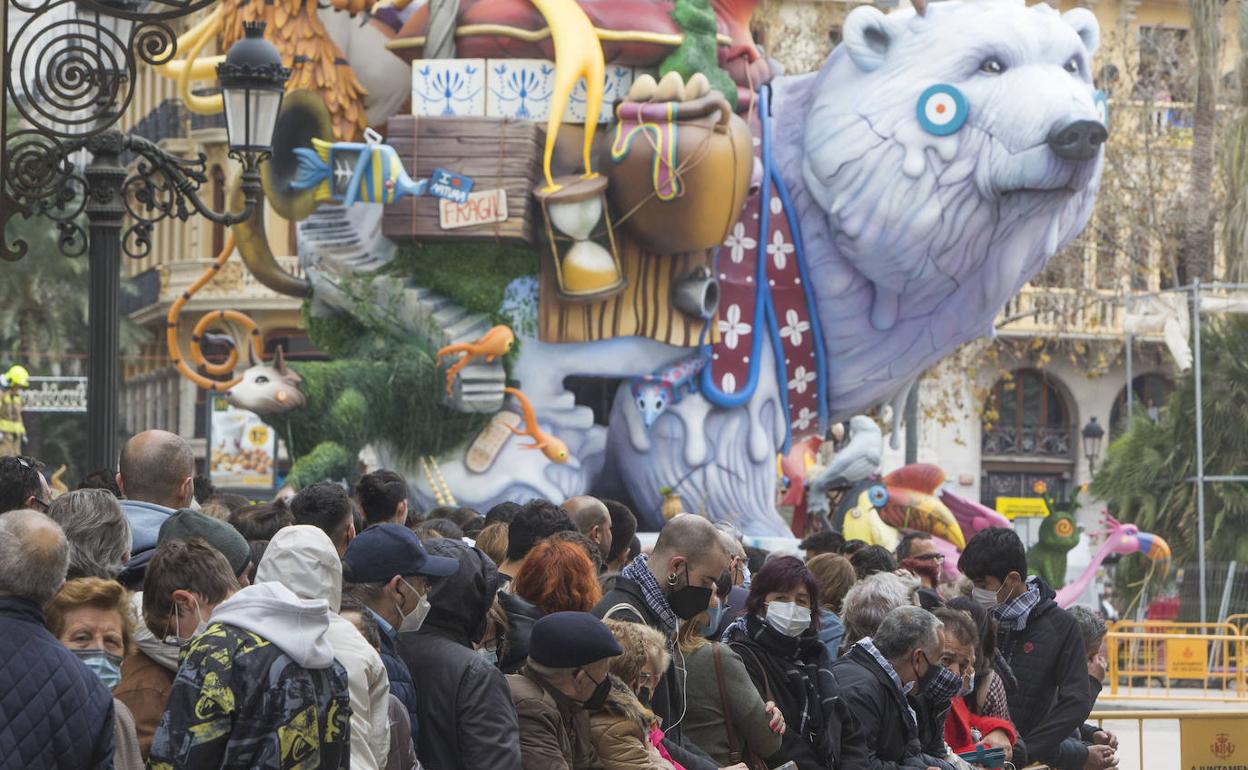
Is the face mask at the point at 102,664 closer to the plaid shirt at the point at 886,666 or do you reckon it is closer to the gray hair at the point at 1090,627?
the plaid shirt at the point at 886,666

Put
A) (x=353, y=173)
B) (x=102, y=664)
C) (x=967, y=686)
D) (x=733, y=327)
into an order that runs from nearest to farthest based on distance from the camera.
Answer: (x=102, y=664) → (x=967, y=686) → (x=353, y=173) → (x=733, y=327)

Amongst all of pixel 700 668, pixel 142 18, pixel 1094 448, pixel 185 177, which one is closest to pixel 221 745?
pixel 700 668

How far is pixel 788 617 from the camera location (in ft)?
24.6

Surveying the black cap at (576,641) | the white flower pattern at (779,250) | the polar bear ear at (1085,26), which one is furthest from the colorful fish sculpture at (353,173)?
the black cap at (576,641)

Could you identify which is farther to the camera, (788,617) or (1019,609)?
(1019,609)

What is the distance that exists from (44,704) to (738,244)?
18.4m

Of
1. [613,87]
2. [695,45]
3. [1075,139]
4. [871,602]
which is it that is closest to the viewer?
[871,602]

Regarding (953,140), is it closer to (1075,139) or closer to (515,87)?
(1075,139)

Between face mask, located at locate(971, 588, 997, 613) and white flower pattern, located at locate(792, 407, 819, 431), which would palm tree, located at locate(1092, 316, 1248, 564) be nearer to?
white flower pattern, located at locate(792, 407, 819, 431)

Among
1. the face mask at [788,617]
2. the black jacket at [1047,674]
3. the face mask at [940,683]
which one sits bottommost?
the black jacket at [1047,674]

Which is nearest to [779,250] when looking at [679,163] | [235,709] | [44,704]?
[679,163]

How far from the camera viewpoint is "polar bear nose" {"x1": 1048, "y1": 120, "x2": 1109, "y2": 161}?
2166 centimetres

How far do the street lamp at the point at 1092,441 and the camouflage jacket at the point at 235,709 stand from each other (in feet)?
116

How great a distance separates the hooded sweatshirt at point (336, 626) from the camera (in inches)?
229
